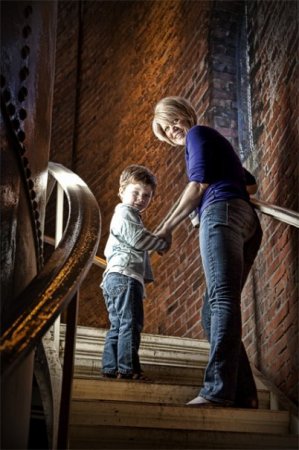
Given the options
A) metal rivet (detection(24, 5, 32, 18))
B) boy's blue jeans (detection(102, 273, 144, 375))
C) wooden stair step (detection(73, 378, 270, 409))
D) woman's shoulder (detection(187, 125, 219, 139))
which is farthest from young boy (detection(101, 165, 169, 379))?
metal rivet (detection(24, 5, 32, 18))

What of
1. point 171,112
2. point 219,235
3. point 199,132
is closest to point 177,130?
point 171,112

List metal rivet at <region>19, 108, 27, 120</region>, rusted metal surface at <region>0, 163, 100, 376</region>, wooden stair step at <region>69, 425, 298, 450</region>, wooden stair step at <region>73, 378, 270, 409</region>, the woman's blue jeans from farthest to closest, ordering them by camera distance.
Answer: wooden stair step at <region>73, 378, 270, 409</region> < the woman's blue jeans < wooden stair step at <region>69, 425, 298, 450</region> < metal rivet at <region>19, 108, 27, 120</region> < rusted metal surface at <region>0, 163, 100, 376</region>

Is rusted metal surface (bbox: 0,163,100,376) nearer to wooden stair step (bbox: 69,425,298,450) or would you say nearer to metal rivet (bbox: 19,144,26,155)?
metal rivet (bbox: 19,144,26,155)

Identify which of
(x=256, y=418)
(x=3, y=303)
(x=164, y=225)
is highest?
(x=164, y=225)

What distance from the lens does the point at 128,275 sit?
10.7 feet

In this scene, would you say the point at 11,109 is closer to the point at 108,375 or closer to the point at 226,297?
the point at 226,297

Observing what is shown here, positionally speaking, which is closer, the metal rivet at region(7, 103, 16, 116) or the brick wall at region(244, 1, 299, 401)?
the metal rivet at region(7, 103, 16, 116)

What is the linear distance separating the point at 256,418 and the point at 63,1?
7.25 m

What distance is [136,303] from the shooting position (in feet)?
10.6

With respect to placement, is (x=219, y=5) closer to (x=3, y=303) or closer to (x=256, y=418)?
(x=256, y=418)

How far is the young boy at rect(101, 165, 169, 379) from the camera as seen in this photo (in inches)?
122

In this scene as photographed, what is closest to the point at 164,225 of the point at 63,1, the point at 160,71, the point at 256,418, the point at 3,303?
the point at 256,418

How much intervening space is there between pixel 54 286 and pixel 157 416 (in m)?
1.08

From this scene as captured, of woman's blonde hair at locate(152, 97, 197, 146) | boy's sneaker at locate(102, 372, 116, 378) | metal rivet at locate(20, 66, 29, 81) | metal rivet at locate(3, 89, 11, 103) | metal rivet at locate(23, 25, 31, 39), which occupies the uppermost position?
woman's blonde hair at locate(152, 97, 197, 146)
